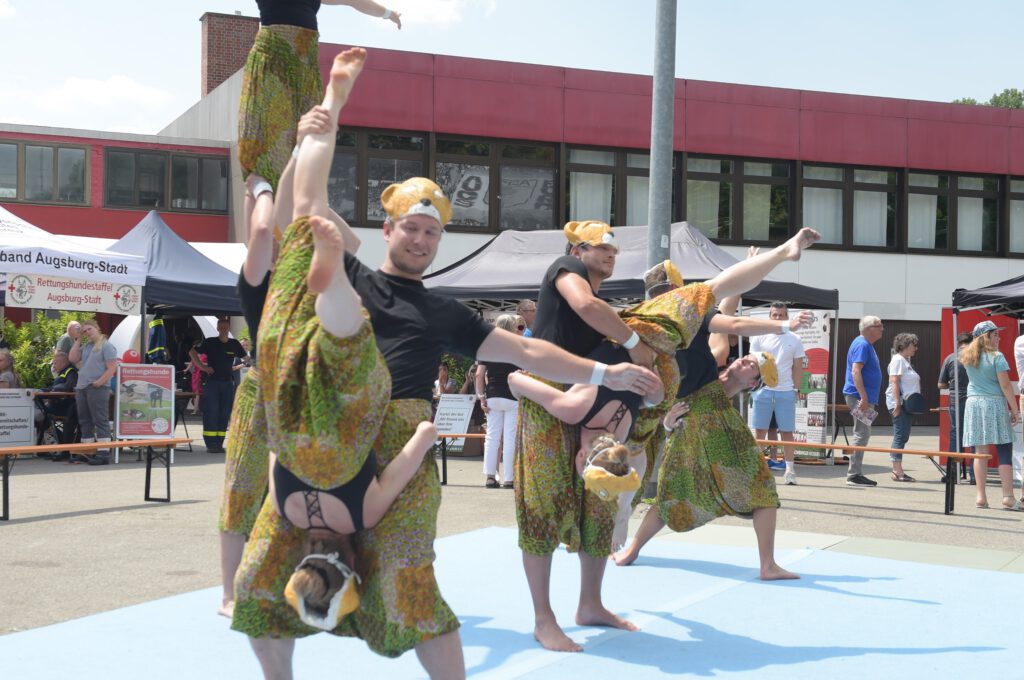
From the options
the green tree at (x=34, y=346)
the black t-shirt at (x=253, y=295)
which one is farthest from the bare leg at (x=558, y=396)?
the green tree at (x=34, y=346)

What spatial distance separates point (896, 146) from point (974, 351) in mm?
17205

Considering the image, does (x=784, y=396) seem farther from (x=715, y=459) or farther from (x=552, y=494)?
(x=552, y=494)

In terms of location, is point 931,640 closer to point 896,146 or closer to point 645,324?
point 645,324

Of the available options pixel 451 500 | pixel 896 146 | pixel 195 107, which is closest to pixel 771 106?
pixel 896 146

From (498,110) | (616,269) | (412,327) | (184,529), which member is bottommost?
(184,529)

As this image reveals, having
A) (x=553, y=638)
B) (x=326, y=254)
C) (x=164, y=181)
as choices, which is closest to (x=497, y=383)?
(x=553, y=638)

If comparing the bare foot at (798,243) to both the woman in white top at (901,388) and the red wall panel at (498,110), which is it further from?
the red wall panel at (498,110)

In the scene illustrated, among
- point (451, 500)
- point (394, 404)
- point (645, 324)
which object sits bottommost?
point (451, 500)

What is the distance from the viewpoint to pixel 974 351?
1060 centimetres

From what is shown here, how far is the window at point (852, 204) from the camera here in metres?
26.5

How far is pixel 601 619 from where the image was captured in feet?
16.6

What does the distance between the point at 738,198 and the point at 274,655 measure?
2390cm

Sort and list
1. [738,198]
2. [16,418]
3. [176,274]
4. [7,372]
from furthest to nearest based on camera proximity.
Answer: [738,198]
[7,372]
[176,274]
[16,418]

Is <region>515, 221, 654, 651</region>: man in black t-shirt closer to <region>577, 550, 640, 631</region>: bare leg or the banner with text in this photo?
<region>577, 550, 640, 631</region>: bare leg
